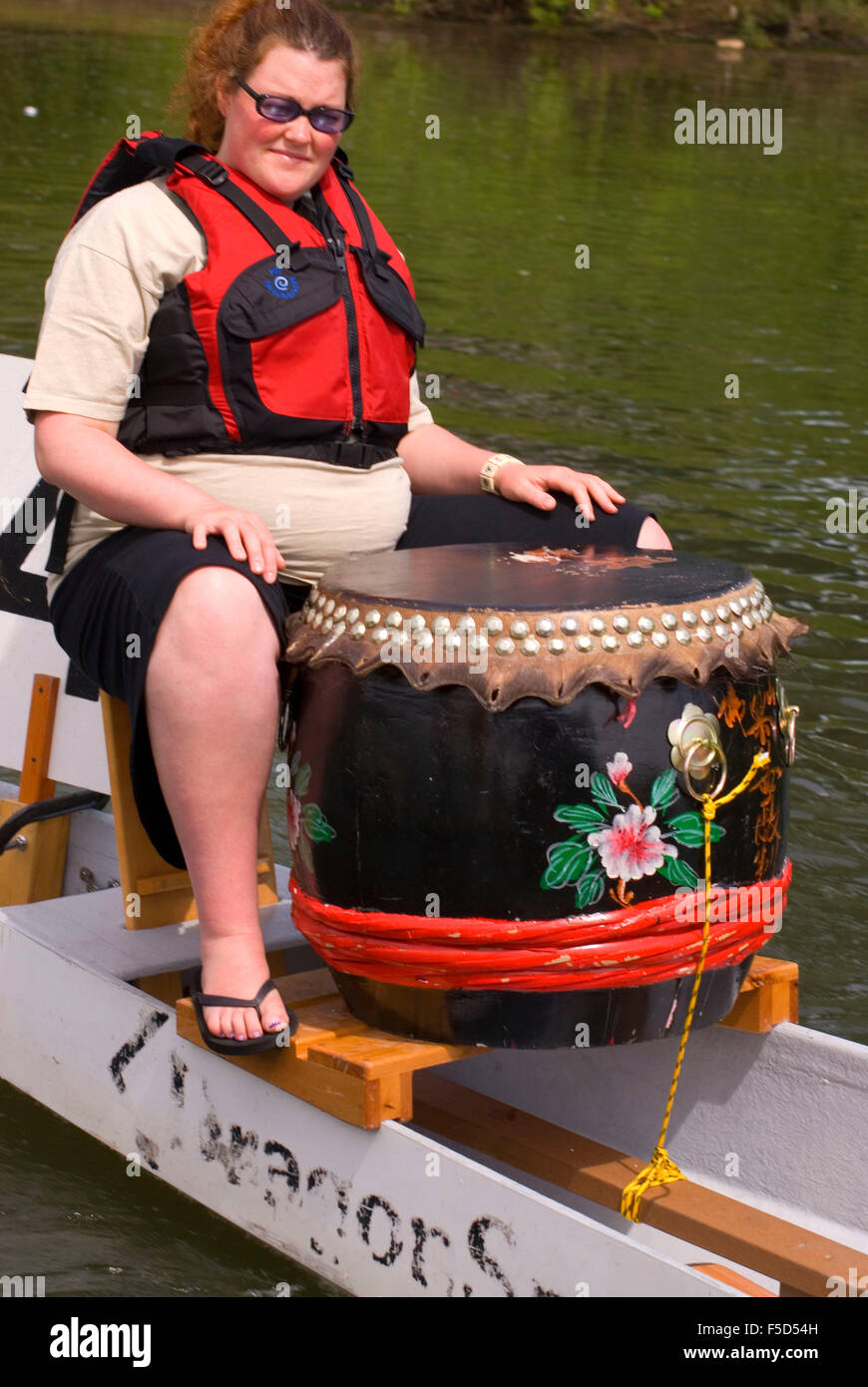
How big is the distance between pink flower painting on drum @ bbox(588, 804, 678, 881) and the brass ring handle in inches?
2.5

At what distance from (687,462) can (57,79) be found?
15.3 meters

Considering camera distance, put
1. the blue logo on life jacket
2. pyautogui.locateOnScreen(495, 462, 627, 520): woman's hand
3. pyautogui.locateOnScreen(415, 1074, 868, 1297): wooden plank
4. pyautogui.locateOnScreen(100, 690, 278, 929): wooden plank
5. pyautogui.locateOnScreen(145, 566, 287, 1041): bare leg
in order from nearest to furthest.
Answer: pyautogui.locateOnScreen(145, 566, 287, 1041): bare leg, pyautogui.locateOnScreen(415, 1074, 868, 1297): wooden plank, the blue logo on life jacket, pyautogui.locateOnScreen(495, 462, 627, 520): woman's hand, pyautogui.locateOnScreen(100, 690, 278, 929): wooden plank

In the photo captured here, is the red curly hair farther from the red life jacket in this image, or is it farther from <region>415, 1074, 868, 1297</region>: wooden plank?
<region>415, 1074, 868, 1297</region>: wooden plank

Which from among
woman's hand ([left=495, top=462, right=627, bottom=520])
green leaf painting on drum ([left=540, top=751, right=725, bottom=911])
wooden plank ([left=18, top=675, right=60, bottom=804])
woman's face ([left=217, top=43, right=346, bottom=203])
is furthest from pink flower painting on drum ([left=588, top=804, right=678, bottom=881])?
wooden plank ([left=18, top=675, right=60, bottom=804])

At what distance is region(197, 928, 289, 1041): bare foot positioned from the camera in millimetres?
2641

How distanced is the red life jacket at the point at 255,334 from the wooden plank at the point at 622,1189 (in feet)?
3.55

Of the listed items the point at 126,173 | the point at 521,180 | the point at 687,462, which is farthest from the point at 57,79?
the point at 126,173

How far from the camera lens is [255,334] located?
2713mm

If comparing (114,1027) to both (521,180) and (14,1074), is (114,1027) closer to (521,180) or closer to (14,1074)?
(14,1074)

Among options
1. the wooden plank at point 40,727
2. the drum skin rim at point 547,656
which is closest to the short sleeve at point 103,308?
the drum skin rim at point 547,656

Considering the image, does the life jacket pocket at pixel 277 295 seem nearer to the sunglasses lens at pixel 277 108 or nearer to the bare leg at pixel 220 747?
the sunglasses lens at pixel 277 108

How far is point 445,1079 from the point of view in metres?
3.16

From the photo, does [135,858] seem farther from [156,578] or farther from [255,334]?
[255,334]

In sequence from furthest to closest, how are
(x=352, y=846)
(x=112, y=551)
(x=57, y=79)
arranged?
1. (x=57, y=79)
2. (x=112, y=551)
3. (x=352, y=846)
